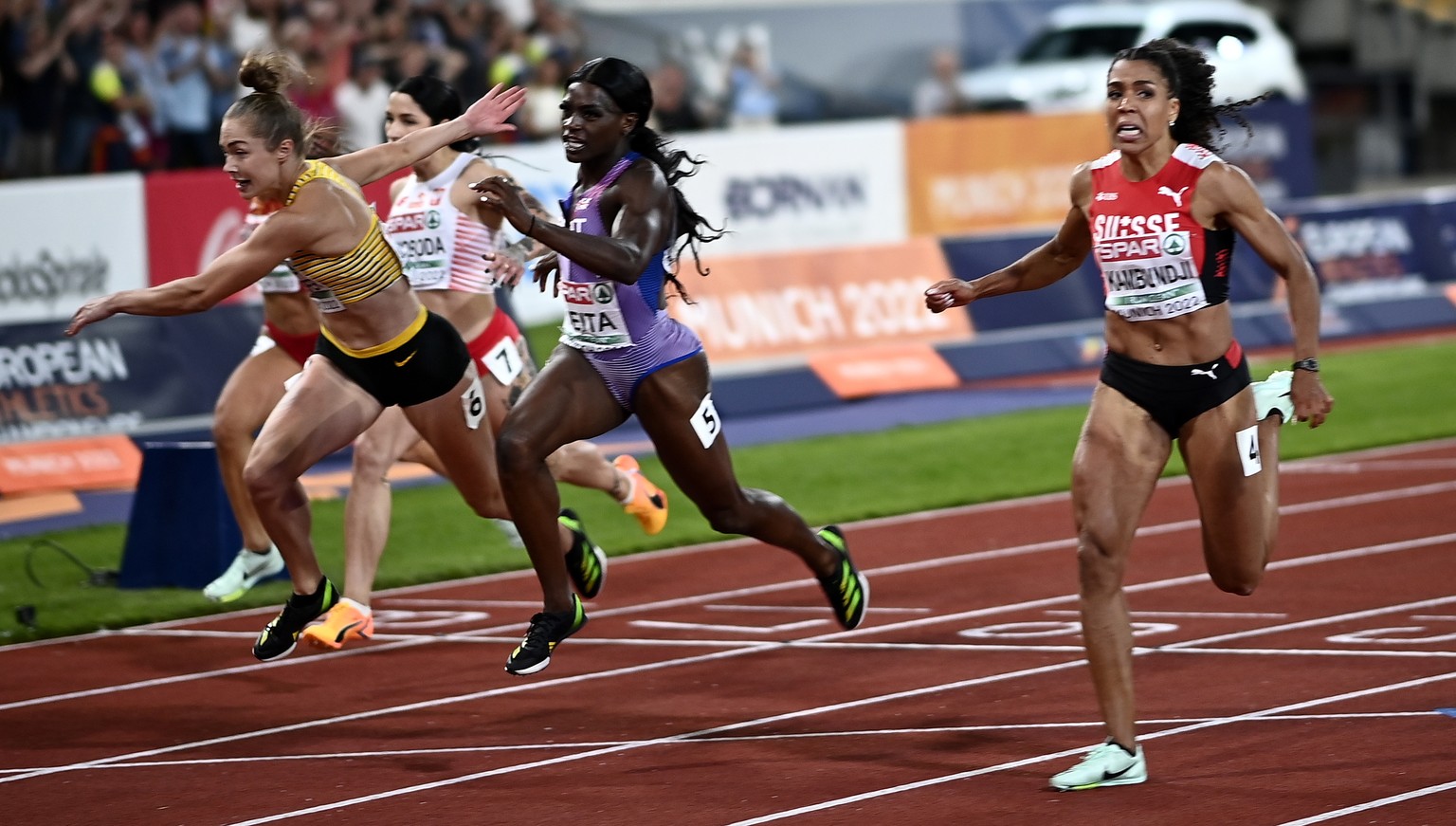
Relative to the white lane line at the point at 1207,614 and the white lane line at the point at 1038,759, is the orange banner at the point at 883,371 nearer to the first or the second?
the white lane line at the point at 1207,614

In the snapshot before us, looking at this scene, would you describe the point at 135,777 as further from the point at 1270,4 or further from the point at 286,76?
the point at 1270,4

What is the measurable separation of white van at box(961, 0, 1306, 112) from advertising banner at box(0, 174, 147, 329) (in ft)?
41.5

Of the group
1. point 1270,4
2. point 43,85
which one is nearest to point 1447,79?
point 1270,4

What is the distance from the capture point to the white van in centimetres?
2691

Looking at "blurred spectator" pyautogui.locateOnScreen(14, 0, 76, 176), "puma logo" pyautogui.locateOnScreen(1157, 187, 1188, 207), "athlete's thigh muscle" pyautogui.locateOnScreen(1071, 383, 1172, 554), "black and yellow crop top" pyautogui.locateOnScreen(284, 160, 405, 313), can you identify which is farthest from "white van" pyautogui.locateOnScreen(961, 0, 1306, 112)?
"athlete's thigh muscle" pyautogui.locateOnScreen(1071, 383, 1172, 554)

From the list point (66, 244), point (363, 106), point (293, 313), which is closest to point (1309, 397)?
point (293, 313)

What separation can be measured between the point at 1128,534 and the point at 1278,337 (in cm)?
1340

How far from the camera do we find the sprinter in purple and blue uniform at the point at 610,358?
7.49 meters

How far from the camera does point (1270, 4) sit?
34281mm

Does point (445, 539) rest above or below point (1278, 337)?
above

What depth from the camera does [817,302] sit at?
18094mm

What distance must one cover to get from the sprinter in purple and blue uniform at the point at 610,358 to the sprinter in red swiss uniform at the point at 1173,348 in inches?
61.9

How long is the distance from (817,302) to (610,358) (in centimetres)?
1052

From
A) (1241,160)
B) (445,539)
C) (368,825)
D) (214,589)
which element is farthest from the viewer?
(1241,160)
